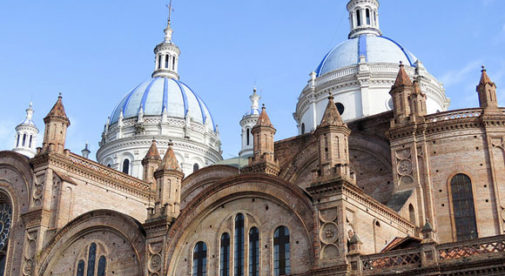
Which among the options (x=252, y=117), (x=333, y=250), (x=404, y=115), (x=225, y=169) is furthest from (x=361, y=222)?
(x=252, y=117)

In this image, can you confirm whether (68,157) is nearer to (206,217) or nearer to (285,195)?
(206,217)

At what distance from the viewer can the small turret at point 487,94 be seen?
1458 inches

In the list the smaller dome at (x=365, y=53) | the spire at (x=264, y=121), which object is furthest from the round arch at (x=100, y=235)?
the smaller dome at (x=365, y=53)

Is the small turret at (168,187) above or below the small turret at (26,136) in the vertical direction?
below

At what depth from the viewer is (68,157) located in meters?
44.1

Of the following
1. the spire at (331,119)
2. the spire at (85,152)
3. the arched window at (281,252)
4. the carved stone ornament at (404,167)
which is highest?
the spire at (85,152)

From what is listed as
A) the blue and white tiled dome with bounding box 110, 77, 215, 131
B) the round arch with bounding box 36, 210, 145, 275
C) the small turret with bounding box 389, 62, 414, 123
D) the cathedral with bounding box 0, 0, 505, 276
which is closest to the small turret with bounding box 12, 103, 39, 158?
the blue and white tiled dome with bounding box 110, 77, 215, 131

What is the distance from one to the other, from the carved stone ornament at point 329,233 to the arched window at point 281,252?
2.49 metres

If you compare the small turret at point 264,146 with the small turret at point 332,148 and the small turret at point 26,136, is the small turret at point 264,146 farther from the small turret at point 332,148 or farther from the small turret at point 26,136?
the small turret at point 26,136

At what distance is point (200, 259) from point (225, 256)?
158cm

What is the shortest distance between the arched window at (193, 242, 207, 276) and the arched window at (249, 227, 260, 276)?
2742mm

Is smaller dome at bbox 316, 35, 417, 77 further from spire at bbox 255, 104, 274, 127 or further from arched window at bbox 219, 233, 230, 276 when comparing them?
arched window at bbox 219, 233, 230, 276

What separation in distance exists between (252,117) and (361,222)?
134 feet

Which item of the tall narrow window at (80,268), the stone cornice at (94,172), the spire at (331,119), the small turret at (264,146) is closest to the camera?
the spire at (331,119)
